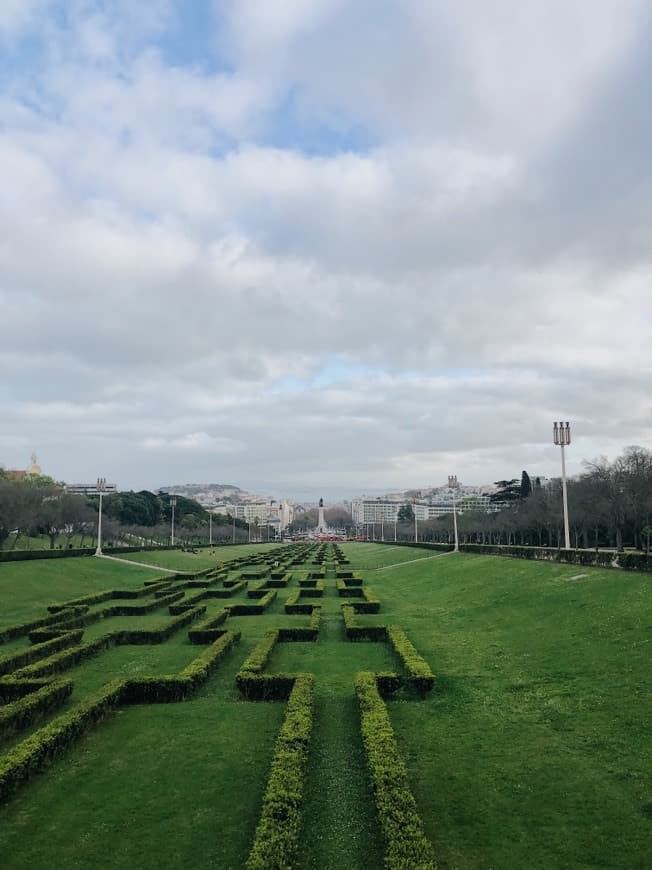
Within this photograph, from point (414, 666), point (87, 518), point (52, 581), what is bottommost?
point (52, 581)

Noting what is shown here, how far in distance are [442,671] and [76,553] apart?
36578 mm

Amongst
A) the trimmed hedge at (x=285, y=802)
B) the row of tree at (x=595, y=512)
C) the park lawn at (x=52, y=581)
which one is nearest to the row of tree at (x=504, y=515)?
the row of tree at (x=595, y=512)

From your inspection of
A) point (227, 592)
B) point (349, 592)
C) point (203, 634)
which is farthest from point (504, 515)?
point (203, 634)

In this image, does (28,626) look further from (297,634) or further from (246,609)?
(297,634)

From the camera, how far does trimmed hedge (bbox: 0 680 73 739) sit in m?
10.3

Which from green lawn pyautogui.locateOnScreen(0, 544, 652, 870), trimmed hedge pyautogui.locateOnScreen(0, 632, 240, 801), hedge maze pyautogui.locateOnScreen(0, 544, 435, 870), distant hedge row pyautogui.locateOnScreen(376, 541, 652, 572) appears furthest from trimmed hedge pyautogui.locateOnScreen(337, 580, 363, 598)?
trimmed hedge pyautogui.locateOnScreen(0, 632, 240, 801)

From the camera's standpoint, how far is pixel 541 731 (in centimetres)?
988

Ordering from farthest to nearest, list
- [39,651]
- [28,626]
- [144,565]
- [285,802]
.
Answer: [144,565], [28,626], [39,651], [285,802]

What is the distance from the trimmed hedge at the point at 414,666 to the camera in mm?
12117

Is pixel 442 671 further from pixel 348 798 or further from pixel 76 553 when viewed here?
pixel 76 553

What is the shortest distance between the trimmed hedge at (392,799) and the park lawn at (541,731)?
18.4 inches

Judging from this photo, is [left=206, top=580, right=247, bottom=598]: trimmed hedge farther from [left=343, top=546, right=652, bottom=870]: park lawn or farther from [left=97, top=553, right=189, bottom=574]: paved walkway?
[left=97, top=553, right=189, bottom=574]: paved walkway

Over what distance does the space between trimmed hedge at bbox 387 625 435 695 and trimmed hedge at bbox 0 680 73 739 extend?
22.8 feet

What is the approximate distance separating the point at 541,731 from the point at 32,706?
8.84 m
